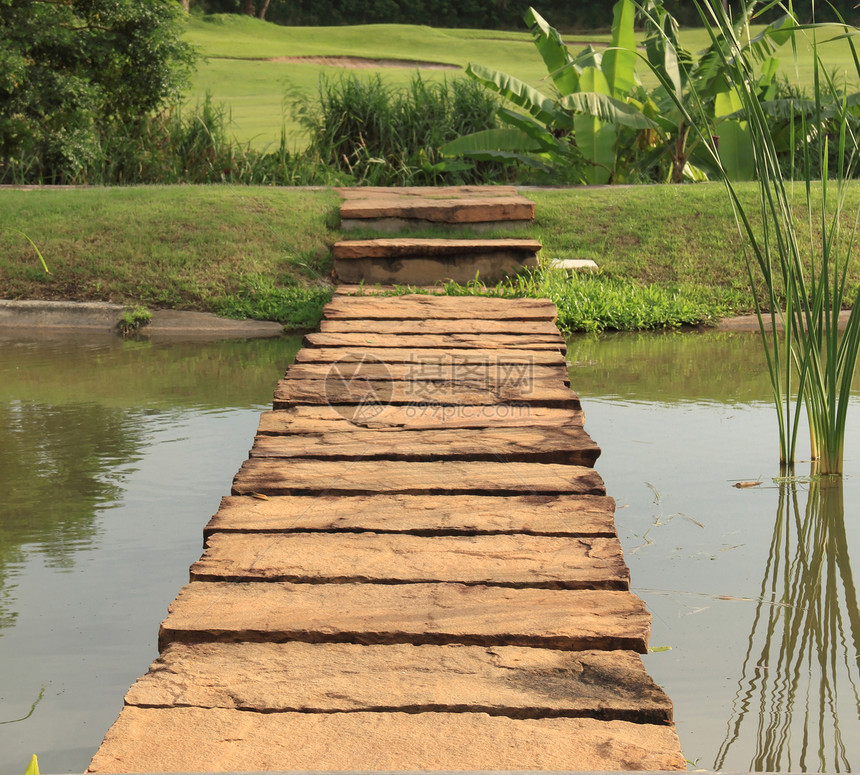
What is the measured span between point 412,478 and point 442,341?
1.36m

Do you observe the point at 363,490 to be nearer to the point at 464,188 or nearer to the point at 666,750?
the point at 666,750

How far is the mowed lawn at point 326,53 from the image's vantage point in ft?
57.9

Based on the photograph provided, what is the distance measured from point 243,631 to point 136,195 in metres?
5.96

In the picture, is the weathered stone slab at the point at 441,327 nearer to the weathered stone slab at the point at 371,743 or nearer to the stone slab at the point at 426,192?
the weathered stone slab at the point at 371,743

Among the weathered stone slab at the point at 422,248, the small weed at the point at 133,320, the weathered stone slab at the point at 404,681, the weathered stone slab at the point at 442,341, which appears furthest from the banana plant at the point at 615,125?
the weathered stone slab at the point at 404,681

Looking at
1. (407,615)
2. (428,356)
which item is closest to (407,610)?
(407,615)

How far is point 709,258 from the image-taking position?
21.6ft

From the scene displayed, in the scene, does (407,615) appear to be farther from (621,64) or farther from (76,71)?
(76,71)

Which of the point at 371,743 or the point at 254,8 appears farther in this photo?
the point at 254,8

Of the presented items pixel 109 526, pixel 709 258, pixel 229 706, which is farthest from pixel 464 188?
pixel 229 706

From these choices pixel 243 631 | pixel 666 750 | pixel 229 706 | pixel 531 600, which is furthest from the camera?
pixel 531 600

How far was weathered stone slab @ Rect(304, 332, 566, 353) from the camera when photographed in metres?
3.82

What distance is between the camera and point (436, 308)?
4.49 metres

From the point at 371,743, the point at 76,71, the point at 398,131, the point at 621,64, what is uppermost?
the point at 621,64
